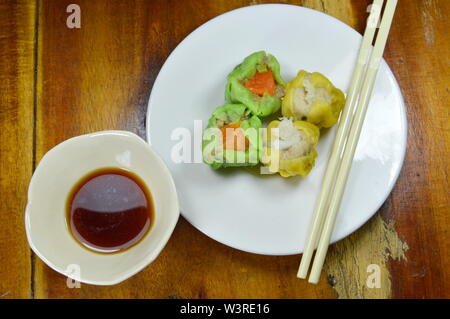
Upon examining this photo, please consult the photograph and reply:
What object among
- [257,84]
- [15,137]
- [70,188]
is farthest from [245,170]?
[15,137]

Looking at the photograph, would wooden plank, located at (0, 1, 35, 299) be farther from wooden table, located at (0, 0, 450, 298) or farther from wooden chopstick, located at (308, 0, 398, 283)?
wooden chopstick, located at (308, 0, 398, 283)

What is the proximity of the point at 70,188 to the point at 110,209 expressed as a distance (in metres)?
0.12

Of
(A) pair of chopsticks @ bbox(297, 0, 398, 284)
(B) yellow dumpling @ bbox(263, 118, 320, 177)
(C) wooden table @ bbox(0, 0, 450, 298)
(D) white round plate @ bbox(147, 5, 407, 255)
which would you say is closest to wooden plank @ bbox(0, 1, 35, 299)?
(C) wooden table @ bbox(0, 0, 450, 298)

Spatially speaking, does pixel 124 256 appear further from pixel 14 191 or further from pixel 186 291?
pixel 14 191

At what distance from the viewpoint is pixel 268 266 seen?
1.55m

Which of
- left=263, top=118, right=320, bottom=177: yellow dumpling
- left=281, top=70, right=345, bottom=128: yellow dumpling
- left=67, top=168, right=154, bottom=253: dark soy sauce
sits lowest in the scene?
left=67, top=168, right=154, bottom=253: dark soy sauce

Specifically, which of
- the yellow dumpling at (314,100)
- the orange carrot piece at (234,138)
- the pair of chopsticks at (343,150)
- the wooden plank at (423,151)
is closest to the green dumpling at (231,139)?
the orange carrot piece at (234,138)

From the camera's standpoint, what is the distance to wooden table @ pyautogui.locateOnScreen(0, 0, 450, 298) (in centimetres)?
155

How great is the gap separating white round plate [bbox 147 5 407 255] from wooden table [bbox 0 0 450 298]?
0.16 metres

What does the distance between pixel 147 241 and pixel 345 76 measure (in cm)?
76

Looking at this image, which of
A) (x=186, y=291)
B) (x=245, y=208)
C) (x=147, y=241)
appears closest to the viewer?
(x=147, y=241)

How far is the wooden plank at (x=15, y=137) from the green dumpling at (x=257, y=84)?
0.66 metres

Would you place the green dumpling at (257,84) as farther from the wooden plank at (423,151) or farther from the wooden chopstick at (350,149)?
the wooden plank at (423,151)
